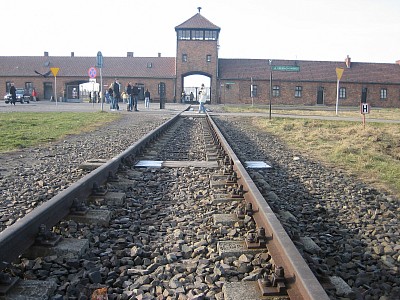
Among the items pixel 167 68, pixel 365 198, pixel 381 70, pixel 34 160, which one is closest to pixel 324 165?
pixel 365 198

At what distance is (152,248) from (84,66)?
59.9m

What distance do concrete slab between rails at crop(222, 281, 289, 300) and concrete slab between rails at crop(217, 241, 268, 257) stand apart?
1.51ft

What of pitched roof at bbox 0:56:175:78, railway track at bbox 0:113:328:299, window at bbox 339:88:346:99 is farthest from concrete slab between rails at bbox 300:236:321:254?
window at bbox 339:88:346:99

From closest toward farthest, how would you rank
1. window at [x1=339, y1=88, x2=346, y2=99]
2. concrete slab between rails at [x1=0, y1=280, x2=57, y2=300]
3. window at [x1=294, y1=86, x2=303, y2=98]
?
concrete slab between rails at [x1=0, y1=280, x2=57, y2=300] → window at [x1=294, y1=86, x2=303, y2=98] → window at [x1=339, y1=88, x2=346, y2=99]

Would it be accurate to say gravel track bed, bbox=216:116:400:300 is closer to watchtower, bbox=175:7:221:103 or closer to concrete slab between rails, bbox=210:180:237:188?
concrete slab between rails, bbox=210:180:237:188

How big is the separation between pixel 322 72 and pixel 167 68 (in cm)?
2136

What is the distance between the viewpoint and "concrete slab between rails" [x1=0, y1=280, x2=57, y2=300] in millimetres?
2297

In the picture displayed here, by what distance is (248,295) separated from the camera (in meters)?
2.39

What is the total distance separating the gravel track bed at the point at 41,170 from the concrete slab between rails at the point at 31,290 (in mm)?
1363

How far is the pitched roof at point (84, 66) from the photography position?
5788cm

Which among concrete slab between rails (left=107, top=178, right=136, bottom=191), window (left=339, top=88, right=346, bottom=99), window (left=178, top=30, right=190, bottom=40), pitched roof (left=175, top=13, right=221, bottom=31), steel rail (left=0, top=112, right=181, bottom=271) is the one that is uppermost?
pitched roof (left=175, top=13, right=221, bottom=31)

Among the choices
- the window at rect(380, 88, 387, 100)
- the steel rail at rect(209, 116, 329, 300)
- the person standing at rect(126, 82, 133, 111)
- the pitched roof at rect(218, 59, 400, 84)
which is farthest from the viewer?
the window at rect(380, 88, 387, 100)

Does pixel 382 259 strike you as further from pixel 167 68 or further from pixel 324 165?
pixel 167 68

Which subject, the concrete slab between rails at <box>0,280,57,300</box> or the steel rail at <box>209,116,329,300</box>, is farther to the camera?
the concrete slab between rails at <box>0,280,57,300</box>
